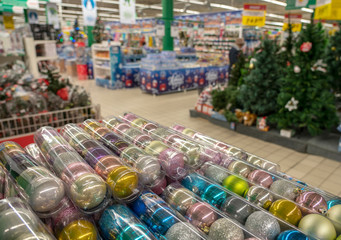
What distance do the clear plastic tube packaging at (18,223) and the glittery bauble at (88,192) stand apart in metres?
0.18

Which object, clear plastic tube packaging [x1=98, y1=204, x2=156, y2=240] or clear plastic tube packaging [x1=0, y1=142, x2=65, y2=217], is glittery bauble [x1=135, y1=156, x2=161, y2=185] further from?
clear plastic tube packaging [x1=0, y1=142, x2=65, y2=217]

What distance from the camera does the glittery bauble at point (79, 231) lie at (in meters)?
1.07

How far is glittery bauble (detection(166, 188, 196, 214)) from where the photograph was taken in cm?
134

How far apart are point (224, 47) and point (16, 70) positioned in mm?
11927

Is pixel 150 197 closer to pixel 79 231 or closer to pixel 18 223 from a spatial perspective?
pixel 79 231

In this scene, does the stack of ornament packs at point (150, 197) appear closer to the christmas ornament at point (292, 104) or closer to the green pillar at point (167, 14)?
the christmas ornament at point (292, 104)

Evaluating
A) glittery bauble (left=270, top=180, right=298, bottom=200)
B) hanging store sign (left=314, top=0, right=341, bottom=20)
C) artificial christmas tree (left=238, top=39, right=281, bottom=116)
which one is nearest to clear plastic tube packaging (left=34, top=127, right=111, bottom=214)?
glittery bauble (left=270, top=180, right=298, bottom=200)

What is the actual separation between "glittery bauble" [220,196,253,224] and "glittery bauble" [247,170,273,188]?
11.2 inches

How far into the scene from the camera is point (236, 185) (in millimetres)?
1502

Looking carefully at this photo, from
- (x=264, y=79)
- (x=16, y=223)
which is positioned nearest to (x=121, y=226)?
(x=16, y=223)

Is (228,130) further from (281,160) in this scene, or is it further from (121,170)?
(121,170)

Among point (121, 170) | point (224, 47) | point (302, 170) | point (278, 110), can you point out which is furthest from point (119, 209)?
point (224, 47)

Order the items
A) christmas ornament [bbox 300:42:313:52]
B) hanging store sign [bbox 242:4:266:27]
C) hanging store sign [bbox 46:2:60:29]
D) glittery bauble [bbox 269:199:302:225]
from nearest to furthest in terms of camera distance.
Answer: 1. glittery bauble [bbox 269:199:302:225]
2. christmas ornament [bbox 300:42:313:52]
3. hanging store sign [bbox 46:2:60:29]
4. hanging store sign [bbox 242:4:266:27]

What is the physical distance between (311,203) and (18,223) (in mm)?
1380
